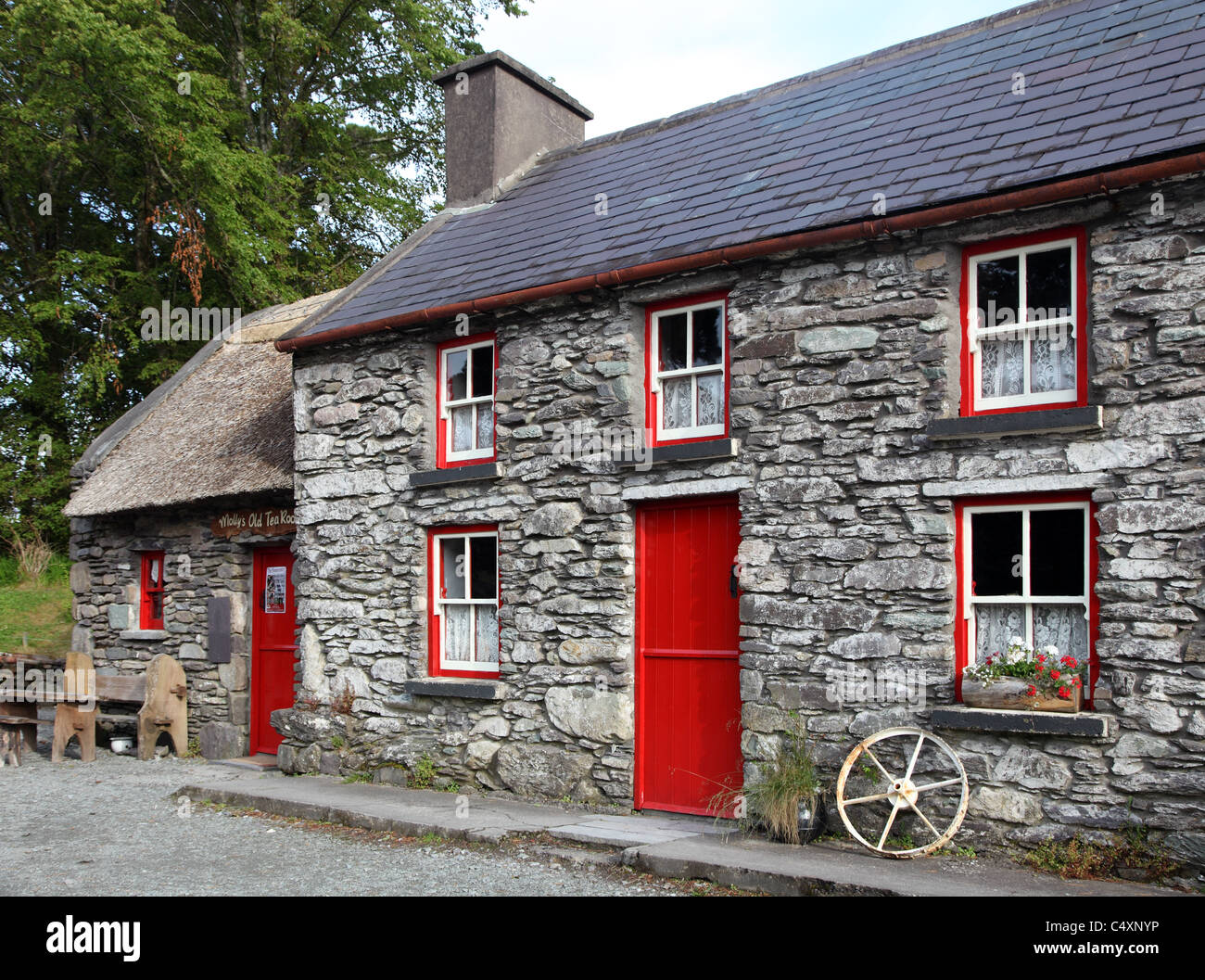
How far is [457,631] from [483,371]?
241cm

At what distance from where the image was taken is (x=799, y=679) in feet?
24.3

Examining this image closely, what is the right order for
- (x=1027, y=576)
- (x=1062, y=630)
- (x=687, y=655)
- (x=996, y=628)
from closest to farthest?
(x=1062, y=630), (x=1027, y=576), (x=996, y=628), (x=687, y=655)

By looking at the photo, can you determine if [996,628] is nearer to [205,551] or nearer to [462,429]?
[462,429]

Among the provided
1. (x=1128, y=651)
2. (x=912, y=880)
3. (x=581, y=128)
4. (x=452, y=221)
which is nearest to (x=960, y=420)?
(x=1128, y=651)

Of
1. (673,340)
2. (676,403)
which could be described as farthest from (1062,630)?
(673,340)

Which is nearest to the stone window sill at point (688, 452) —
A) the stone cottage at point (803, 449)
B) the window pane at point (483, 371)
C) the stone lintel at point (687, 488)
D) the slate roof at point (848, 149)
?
the stone cottage at point (803, 449)

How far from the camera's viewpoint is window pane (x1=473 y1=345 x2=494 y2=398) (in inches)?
385

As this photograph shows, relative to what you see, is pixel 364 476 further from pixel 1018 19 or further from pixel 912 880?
pixel 1018 19

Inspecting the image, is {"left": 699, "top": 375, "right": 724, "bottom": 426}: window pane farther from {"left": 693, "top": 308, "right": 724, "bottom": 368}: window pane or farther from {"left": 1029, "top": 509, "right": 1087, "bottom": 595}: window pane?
{"left": 1029, "top": 509, "right": 1087, "bottom": 595}: window pane

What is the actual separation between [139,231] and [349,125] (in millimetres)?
5402

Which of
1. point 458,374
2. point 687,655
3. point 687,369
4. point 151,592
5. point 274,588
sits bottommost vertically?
point 687,655

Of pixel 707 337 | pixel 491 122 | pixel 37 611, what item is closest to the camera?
pixel 707 337

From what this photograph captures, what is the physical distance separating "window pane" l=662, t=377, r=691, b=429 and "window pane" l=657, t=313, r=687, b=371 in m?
0.14

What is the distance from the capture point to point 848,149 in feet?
28.2
